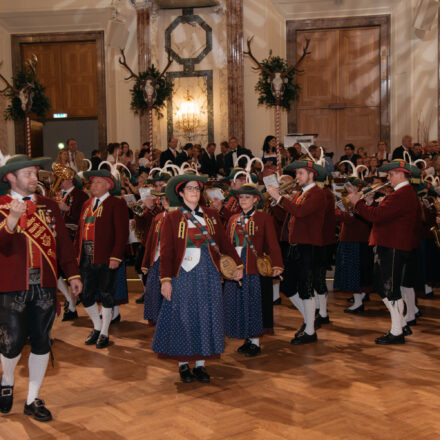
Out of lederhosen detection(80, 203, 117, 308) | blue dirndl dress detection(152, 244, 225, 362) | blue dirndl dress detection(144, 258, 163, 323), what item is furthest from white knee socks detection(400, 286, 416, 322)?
lederhosen detection(80, 203, 117, 308)

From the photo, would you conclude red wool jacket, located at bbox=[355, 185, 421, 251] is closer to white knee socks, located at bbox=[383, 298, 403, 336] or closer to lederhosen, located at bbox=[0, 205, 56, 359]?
white knee socks, located at bbox=[383, 298, 403, 336]

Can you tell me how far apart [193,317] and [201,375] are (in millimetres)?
582

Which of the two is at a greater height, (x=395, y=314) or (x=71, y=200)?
(x=71, y=200)

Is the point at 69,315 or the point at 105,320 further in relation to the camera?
the point at 69,315

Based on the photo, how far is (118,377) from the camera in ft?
17.7

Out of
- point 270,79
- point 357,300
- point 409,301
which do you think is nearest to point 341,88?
point 270,79

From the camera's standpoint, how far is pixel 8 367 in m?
4.39

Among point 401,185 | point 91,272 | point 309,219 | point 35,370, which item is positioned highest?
point 401,185

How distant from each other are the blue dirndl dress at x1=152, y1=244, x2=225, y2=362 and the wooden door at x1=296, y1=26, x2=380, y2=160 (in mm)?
11519

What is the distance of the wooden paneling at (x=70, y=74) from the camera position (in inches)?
644

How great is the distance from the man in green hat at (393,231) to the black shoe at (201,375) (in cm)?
207

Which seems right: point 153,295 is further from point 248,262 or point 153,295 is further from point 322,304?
point 322,304

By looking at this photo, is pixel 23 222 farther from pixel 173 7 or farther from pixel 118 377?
pixel 173 7

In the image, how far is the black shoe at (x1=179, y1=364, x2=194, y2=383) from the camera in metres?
5.19
